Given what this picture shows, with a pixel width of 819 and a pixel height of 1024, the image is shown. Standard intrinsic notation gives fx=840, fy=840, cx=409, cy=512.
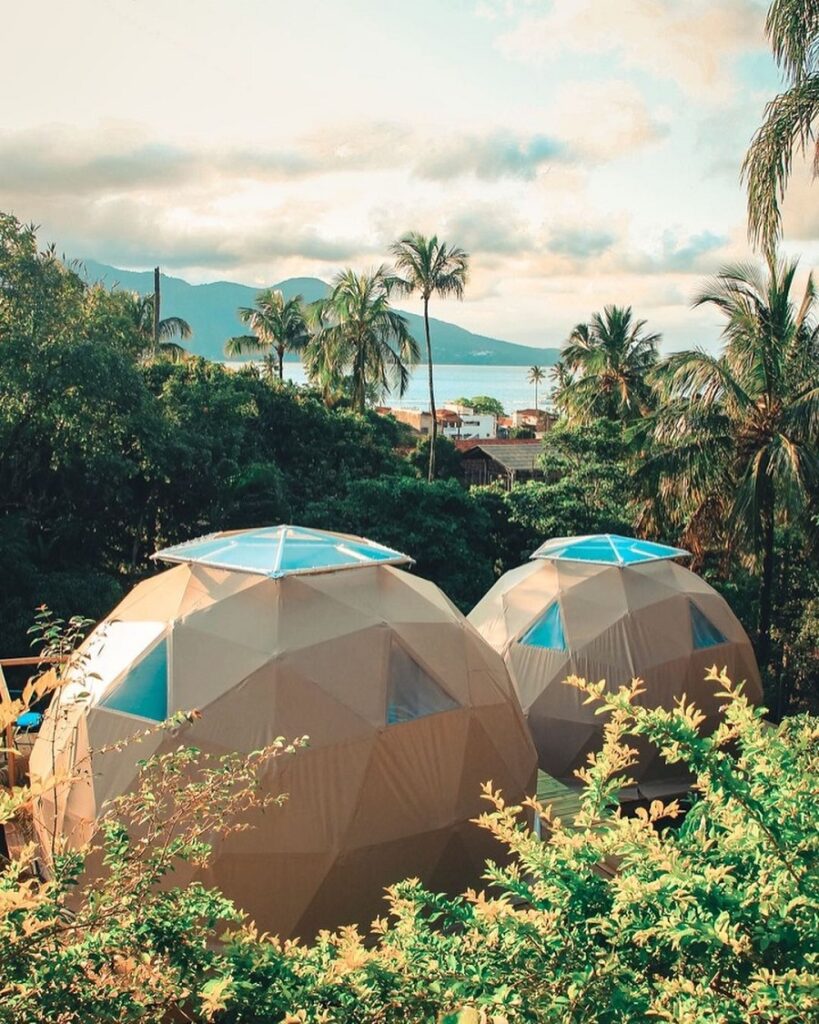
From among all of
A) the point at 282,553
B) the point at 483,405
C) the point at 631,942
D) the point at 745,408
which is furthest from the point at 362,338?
the point at 483,405

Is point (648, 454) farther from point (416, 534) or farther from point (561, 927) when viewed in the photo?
point (561, 927)

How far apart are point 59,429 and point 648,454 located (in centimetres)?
1458

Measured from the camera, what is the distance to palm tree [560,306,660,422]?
38062 mm

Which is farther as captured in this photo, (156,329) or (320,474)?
(156,329)

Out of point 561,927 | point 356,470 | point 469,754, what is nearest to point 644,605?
point 469,754

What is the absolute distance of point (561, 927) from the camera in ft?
14.2

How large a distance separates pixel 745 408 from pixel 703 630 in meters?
5.69

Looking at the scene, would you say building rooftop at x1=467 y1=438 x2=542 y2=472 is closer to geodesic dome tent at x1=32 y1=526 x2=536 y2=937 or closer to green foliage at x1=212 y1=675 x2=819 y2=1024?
geodesic dome tent at x1=32 y1=526 x2=536 y2=937

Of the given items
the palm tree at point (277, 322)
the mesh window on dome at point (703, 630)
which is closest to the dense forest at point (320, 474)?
the mesh window on dome at point (703, 630)

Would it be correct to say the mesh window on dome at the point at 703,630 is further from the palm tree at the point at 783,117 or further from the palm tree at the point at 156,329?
the palm tree at the point at 156,329

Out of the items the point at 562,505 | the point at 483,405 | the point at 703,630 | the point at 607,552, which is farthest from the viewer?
the point at 483,405

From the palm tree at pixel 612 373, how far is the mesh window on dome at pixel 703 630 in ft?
68.8

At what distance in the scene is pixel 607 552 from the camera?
1598cm

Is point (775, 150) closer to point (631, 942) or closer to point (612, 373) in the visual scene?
point (631, 942)
